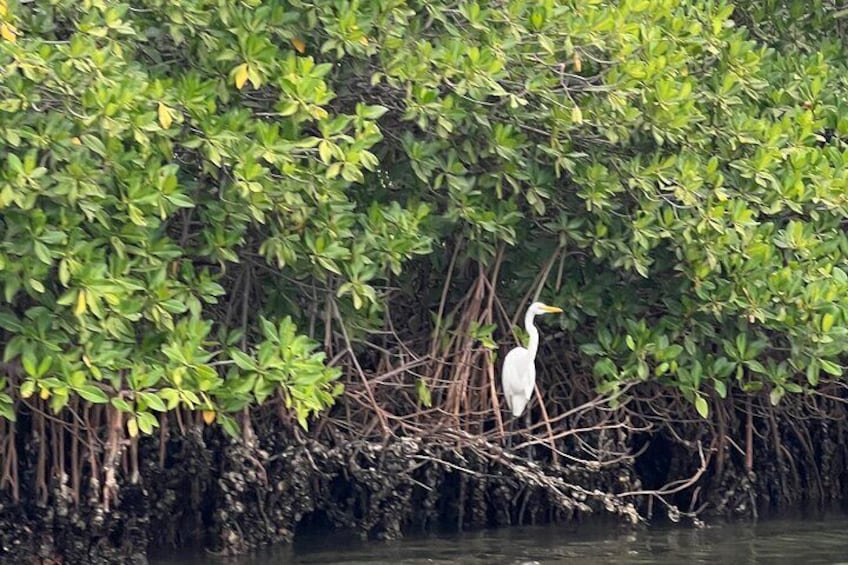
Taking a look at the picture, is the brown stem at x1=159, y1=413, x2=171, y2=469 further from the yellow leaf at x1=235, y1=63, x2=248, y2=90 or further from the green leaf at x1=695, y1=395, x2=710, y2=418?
the green leaf at x1=695, y1=395, x2=710, y2=418

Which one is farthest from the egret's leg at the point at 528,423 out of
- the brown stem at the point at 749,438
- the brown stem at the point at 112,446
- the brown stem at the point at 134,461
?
the brown stem at the point at 112,446

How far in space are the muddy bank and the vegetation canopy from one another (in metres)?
0.17

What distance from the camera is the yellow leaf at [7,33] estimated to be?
5.77m

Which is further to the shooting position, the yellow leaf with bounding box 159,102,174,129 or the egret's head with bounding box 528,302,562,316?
the egret's head with bounding box 528,302,562,316

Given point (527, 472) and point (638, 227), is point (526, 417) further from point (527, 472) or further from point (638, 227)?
point (638, 227)

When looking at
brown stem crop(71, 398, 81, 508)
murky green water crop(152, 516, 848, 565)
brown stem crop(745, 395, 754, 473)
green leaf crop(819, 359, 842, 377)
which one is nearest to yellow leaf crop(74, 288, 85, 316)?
brown stem crop(71, 398, 81, 508)

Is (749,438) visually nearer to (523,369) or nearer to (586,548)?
(586,548)

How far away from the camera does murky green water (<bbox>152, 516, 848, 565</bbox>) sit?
7.50 meters

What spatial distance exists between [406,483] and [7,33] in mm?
3146

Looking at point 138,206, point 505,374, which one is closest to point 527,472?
point 505,374

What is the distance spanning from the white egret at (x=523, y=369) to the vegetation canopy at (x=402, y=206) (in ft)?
0.36

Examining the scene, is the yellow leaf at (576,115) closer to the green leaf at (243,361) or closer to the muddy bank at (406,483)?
the muddy bank at (406,483)

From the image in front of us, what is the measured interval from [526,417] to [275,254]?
2.21 meters

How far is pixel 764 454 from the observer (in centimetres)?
910
